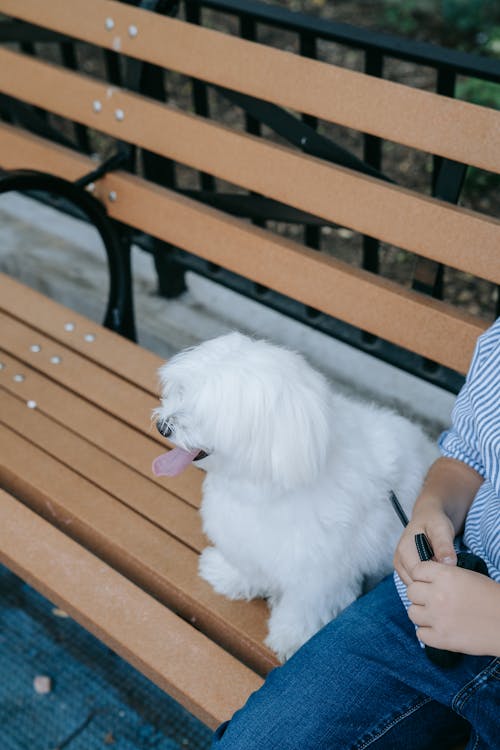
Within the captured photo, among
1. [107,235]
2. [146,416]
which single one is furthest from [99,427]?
[107,235]

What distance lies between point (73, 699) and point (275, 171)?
4.74ft

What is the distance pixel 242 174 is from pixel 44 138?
0.97 meters

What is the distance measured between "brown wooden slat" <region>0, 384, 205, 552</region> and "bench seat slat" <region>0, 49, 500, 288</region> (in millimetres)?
739

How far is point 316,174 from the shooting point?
2.17 meters

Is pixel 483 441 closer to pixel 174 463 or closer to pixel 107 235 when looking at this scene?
pixel 174 463

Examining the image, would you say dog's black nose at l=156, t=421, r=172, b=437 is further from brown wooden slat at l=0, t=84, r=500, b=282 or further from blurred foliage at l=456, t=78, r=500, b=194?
blurred foliage at l=456, t=78, r=500, b=194

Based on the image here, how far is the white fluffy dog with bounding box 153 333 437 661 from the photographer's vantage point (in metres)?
1.52

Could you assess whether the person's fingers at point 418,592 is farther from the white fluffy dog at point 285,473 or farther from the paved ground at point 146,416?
the paved ground at point 146,416

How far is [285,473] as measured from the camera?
5.06ft

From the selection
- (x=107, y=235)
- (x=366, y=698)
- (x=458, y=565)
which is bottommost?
(x=366, y=698)

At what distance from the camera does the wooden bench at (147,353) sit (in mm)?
1817

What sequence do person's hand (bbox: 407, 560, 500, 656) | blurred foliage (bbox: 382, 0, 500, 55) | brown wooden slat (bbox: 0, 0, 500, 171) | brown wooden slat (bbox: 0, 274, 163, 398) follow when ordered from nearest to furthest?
person's hand (bbox: 407, 560, 500, 656)
brown wooden slat (bbox: 0, 0, 500, 171)
brown wooden slat (bbox: 0, 274, 163, 398)
blurred foliage (bbox: 382, 0, 500, 55)

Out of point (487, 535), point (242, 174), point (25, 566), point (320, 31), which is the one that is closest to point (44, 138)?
point (242, 174)

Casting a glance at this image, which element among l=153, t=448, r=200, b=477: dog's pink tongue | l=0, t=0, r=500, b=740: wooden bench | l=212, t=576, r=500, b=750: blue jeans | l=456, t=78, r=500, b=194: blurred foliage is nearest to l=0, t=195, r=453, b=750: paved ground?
l=0, t=0, r=500, b=740: wooden bench
